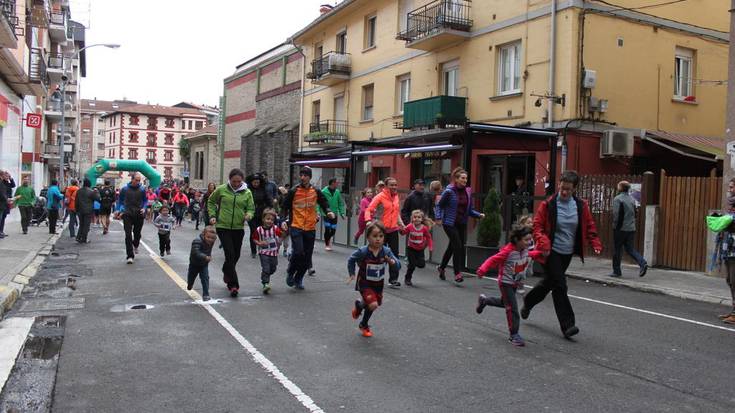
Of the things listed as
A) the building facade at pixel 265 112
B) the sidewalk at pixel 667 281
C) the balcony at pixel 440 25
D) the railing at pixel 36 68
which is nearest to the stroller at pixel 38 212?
the railing at pixel 36 68

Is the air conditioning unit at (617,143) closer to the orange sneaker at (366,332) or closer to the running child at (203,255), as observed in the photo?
the running child at (203,255)

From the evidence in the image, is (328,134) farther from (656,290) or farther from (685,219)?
(656,290)

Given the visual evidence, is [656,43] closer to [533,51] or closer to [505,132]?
[533,51]

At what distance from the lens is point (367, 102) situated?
26.7 m

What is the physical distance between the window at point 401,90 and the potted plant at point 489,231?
12.5 m

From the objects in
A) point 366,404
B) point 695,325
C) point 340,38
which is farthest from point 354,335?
point 340,38

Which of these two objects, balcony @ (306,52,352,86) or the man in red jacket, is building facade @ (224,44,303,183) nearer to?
balcony @ (306,52,352,86)

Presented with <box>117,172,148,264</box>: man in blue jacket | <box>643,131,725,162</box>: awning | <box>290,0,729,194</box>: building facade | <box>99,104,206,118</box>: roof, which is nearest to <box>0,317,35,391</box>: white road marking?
<box>117,172,148,264</box>: man in blue jacket

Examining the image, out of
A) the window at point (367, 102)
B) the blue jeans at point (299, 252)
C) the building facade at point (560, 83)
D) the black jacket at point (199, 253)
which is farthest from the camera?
the window at point (367, 102)

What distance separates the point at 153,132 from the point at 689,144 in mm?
104214

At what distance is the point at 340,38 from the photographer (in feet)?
94.9

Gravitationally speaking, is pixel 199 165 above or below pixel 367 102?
below

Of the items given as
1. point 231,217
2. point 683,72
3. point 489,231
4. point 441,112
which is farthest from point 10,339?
point 683,72

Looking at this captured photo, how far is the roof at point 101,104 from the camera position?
123438 millimetres
